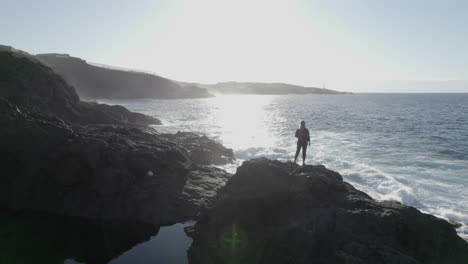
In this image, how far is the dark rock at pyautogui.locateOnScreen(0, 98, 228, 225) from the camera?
1070 centimetres

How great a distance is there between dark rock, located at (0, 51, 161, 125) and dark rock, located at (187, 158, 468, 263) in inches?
428

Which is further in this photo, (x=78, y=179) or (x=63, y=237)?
(x=78, y=179)

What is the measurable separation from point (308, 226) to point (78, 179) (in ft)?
27.3

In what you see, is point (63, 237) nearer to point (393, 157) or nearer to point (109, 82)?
Answer: point (393, 157)

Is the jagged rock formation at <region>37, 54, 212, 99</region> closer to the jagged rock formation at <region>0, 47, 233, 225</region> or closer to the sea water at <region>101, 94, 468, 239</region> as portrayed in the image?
the sea water at <region>101, 94, 468, 239</region>

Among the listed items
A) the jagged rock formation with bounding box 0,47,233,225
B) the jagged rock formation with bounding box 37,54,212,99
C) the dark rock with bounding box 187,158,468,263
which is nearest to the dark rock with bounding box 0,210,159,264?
the jagged rock formation with bounding box 0,47,233,225

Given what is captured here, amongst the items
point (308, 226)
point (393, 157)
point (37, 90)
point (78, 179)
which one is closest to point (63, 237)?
point (78, 179)

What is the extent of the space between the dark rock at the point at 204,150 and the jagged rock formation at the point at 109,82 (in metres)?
74.6

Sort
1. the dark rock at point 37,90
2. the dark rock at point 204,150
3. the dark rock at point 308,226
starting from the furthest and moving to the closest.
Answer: the dark rock at point 204,150, the dark rock at point 37,90, the dark rock at point 308,226

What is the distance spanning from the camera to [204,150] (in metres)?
20.5

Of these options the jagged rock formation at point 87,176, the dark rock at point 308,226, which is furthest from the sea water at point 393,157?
the jagged rock formation at point 87,176

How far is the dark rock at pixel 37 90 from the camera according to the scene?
16.7 meters

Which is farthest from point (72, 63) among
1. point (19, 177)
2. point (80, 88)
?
point (19, 177)

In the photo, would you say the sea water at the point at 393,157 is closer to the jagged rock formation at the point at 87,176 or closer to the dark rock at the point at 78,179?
the jagged rock formation at the point at 87,176
